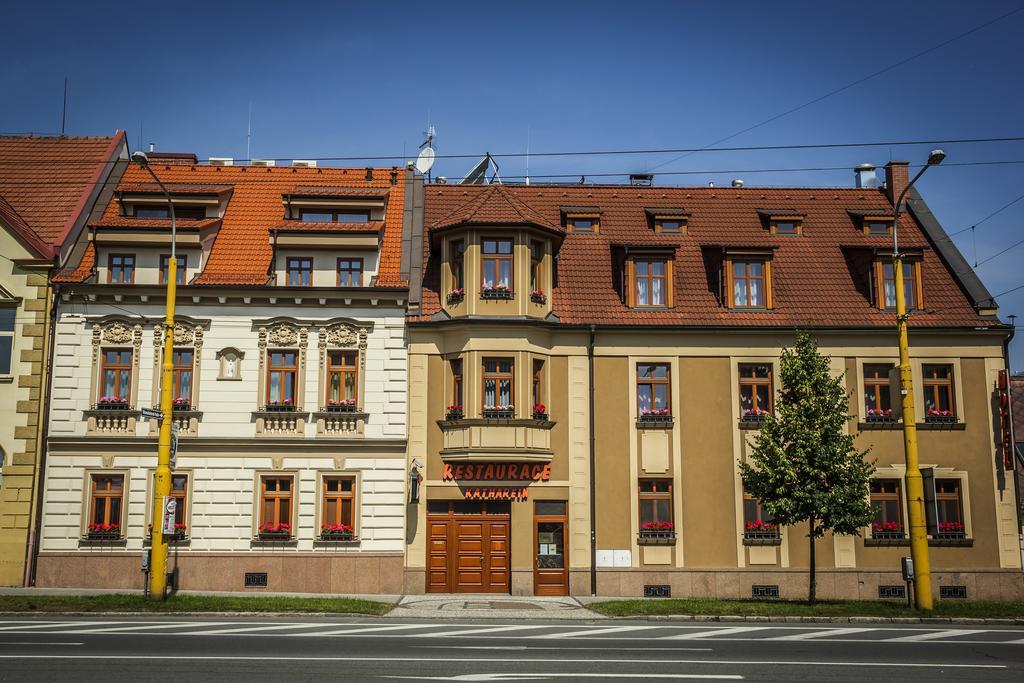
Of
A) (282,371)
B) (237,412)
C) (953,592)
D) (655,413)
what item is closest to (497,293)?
(655,413)

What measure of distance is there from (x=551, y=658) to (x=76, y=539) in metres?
18.1

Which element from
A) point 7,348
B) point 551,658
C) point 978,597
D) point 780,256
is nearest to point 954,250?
point 780,256

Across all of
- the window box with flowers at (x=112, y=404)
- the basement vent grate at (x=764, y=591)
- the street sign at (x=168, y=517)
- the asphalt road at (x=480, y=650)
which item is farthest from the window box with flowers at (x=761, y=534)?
the window box with flowers at (x=112, y=404)

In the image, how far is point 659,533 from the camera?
94.0ft

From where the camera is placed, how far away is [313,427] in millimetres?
28328

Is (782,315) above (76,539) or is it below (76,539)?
above

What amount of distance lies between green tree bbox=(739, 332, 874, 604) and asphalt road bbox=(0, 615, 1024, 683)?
451 cm

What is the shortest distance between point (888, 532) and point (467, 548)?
43.0 ft

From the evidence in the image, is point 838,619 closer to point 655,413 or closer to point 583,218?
point 655,413

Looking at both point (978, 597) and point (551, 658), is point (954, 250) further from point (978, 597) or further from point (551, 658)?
point (551, 658)

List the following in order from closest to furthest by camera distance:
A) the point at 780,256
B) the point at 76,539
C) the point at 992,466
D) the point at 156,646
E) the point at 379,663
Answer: the point at 379,663
the point at 156,646
the point at 76,539
the point at 992,466
the point at 780,256

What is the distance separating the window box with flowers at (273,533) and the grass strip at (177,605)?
4053 millimetres

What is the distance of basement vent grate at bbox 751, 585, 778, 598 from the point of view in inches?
1117

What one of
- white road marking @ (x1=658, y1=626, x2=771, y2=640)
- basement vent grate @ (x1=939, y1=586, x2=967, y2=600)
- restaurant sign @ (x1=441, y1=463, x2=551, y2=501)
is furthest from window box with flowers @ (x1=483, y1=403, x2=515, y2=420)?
basement vent grate @ (x1=939, y1=586, x2=967, y2=600)
